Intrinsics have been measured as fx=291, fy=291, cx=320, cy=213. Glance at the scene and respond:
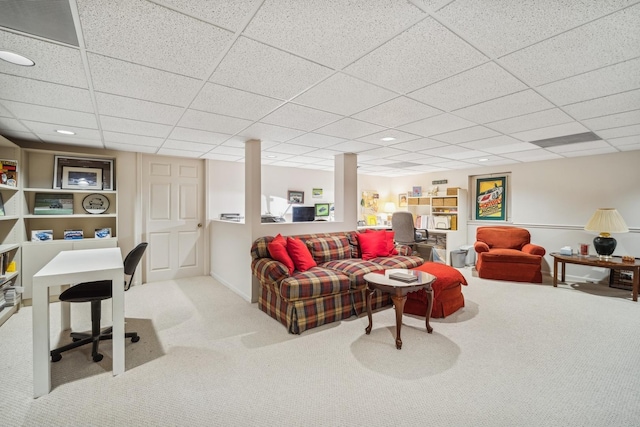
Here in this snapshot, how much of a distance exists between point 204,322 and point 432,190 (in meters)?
6.06

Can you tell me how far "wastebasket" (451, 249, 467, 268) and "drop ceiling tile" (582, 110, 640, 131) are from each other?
339 cm

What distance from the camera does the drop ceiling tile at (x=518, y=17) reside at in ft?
4.44

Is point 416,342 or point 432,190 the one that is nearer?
point 416,342

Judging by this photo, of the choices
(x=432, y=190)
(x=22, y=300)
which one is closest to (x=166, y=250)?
(x=22, y=300)

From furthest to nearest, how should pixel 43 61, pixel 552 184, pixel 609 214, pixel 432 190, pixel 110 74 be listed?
pixel 432 190, pixel 552 184, pixel 609 214, pixel 110 74, pixel 43 61

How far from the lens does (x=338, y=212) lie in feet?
16.6

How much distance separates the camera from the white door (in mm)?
5078

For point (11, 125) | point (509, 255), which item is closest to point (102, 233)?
point (11, 125)

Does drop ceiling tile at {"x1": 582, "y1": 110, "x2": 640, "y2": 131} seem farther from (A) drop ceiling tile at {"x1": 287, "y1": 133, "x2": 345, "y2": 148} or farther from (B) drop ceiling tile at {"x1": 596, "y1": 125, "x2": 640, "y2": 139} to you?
(A) drop ceiling tile at {"x1": 287, "y1": 133, "x2": 345, "y2": 148}

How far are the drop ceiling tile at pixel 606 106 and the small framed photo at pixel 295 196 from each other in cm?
490

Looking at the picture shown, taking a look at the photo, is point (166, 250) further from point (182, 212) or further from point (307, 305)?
point (307, 305)

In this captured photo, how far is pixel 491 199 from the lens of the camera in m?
6.54

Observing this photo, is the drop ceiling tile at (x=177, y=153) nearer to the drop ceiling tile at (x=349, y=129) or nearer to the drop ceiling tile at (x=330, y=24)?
the drop ceiling tile at (x=349, y=129)

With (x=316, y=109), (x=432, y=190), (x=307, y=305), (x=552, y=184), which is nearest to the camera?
(x=316, y=109)
